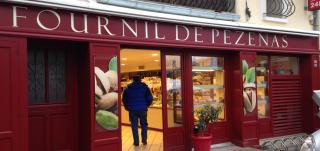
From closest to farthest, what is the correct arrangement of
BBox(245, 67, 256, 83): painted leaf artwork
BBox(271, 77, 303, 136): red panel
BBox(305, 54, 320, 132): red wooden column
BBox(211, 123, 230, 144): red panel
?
BBox(211, 123, 230, 144): red panel
BBox(245, 67, 256, 83): painted leaf artwork
BBox(271, 77, 303, 136): red panel
BBox(305, 54, 320, 132): red wooden column

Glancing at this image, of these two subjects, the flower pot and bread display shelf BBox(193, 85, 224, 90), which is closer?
the flower pot

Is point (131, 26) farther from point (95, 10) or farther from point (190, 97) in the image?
point (190, 97)

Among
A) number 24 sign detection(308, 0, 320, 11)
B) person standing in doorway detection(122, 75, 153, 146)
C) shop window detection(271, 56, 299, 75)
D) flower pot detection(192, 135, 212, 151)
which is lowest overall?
flower pot detection(192, 135, 212, 151)

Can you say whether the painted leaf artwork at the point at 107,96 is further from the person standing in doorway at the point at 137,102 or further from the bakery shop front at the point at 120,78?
the person standing in doorway at the point at 137,102

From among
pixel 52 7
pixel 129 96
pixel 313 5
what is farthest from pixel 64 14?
pixel 313 5

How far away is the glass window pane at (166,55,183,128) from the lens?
364 inches

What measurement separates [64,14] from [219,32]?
3.98 m

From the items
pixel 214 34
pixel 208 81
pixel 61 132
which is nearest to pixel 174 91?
pixel 208 81

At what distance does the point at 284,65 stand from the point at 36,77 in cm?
734

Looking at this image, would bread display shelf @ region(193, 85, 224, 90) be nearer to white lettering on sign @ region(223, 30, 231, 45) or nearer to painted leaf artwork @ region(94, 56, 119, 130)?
white lettering on sign @ region(223, 30, 231, 45)

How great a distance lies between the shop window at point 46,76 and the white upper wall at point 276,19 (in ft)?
16.2

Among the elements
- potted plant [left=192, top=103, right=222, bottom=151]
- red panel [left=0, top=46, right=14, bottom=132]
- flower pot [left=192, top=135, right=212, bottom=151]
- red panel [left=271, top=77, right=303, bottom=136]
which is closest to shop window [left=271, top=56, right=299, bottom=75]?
red panel [left=271, top=77, right=303, bottom=136]

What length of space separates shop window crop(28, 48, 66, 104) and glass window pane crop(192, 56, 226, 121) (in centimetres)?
338

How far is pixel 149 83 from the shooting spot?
524 inches
